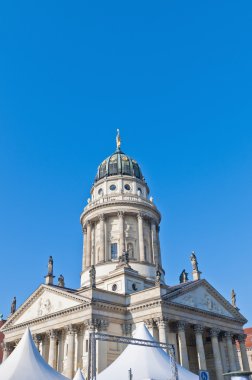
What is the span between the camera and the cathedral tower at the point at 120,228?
50.6m

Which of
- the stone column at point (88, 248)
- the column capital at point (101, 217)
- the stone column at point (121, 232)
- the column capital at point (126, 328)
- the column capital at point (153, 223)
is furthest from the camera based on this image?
the column capital at point (153, 223)

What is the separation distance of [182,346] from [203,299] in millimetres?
7350

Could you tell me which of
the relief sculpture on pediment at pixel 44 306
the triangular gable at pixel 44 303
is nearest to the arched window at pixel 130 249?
the triangular gable at pixel 44 303

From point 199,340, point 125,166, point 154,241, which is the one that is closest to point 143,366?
point 199,340

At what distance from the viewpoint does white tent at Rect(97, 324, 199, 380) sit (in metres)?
22.6

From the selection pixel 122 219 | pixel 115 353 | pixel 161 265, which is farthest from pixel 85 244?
pixel 115 353

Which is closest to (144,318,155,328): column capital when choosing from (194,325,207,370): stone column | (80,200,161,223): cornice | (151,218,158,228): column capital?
(194,325,207,370): stone column

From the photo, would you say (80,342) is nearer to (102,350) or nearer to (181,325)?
(102,350)

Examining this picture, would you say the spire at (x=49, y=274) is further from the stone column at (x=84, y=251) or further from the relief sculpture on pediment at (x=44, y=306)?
the stone column at (x=84, y=251)

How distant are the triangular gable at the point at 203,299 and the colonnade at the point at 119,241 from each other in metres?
8.16

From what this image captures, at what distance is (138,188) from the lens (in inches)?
2315

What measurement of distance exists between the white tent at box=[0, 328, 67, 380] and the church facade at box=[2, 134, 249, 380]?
48.4 ft

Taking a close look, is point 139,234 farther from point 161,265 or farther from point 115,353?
point 115,353

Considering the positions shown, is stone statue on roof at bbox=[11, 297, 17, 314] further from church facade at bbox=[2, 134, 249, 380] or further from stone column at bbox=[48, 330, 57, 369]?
stone column at bbox=[48, 330, 57, 369]
